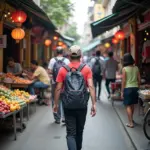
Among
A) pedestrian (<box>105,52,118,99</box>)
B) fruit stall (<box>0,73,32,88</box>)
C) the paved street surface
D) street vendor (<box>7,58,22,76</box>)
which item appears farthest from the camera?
pedestrian (<box>105,52,118,99</box>)

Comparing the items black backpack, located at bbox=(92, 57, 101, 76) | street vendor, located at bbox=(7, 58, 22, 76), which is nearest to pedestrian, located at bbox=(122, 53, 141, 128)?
street vendor, located at bbox=(7, 58, 22, 76)

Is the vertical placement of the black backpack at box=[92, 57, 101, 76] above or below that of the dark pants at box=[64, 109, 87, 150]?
above

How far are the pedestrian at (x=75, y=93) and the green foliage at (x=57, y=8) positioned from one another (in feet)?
83.5

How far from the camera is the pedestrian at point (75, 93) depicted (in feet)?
17.1

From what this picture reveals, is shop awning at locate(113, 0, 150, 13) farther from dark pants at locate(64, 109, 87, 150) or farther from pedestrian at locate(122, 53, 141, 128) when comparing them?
dark pants at locate(64, 109, 87, 150)

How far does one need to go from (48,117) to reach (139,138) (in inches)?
144

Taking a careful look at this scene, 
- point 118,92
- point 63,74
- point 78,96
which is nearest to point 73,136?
point 78,96

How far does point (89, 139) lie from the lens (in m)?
7.54

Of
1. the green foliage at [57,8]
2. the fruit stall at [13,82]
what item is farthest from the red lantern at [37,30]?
the green foliage at [57,8]

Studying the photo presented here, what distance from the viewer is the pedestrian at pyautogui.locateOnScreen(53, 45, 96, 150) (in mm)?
5203

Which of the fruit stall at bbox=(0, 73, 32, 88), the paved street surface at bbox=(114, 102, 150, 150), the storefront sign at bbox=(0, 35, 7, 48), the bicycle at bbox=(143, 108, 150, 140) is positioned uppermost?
the storefront sign at bbox=(0, 35, 7, 48)

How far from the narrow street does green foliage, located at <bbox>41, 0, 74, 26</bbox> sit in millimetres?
21441

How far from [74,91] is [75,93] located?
0.12ft

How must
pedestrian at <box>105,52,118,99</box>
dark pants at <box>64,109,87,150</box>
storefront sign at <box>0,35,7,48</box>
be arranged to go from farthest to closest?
pedestrian at <box>105,52,118,99</box>
storefront sign at <box>0,35,7,48</box>
dark pants at <box>64,109,87,150</box>
